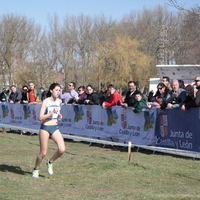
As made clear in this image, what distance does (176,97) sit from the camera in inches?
477

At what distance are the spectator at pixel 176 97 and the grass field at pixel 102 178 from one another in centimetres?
145

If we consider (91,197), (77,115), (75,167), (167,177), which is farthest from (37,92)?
(91,197)

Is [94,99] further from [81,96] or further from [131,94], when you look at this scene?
[131,94]

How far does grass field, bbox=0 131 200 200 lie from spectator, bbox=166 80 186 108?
4.77 ft

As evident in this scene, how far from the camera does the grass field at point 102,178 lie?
287 inches

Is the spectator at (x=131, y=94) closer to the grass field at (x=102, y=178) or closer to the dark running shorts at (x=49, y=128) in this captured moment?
the grass field at (x=102, y=178)

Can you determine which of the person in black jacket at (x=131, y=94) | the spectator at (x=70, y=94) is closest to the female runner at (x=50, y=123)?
the person in black jacket at (x=131, y=94)

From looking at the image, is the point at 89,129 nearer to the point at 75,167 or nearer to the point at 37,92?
the point at 37,92

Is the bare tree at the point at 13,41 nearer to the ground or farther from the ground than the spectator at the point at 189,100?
farther from the ground

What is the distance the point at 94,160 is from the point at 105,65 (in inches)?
2167

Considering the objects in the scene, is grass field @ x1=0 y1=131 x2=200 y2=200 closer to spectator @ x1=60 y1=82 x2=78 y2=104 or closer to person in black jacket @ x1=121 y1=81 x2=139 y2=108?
person in black jacket @ x1=121 y1=81 x2=139 y2=108

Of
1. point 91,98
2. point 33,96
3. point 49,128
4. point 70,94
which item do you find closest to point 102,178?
point 49,128

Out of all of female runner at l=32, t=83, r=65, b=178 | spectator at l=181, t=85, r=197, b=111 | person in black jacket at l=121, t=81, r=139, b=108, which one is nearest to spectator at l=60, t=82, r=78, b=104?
person in black jacket at l=121, t=81, r=139, b=108

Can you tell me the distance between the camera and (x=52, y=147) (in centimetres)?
1438
